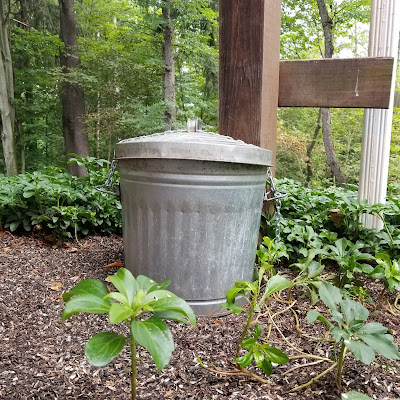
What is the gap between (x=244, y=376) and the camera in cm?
120

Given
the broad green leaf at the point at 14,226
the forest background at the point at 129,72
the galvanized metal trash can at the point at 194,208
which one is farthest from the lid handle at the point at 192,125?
the forest background at the point at 129,72

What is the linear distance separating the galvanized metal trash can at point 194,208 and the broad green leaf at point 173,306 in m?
0.87

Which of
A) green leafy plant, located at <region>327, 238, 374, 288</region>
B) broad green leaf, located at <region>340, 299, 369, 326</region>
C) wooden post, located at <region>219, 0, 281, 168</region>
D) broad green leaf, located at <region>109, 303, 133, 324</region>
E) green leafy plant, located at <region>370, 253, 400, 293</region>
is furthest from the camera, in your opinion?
wooden post, located at <region>219, 0, 281, 168</region>

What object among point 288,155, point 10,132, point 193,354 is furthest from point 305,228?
point 288,155

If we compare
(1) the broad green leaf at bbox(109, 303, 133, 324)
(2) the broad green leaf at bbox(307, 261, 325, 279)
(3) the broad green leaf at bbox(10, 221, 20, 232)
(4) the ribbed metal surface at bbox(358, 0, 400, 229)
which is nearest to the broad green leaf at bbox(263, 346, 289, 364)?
(1) the broad green leaf at bbox(109, 303, 133, 324)

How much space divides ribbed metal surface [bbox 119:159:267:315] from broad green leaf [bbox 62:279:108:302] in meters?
0.81

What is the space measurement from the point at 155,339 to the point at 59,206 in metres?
2.30

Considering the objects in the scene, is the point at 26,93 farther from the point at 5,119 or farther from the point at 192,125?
the point at 192,125

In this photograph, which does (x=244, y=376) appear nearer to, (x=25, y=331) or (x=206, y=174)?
(x=206, y=174)

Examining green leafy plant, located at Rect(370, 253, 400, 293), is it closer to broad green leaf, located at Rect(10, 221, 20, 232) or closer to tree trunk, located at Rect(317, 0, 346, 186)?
broad green leaf, located at Rect(10, 221, 20, 232)

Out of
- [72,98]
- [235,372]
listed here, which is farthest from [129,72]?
[235,372]

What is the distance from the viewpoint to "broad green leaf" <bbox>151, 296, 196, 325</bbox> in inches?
29.2

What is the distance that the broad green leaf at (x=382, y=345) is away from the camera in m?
0.93

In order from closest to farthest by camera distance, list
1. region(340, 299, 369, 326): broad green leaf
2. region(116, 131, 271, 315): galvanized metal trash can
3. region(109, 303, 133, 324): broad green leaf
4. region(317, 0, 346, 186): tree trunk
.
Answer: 1. region(109, 303, 133, 324): broad green leaf
2. region(340, 299, 369, 326): broad green leaf
3. region(116, 131, 271, 315): galvanized metal trash can
4. region(317, 0, 346, 186): tree trunk
